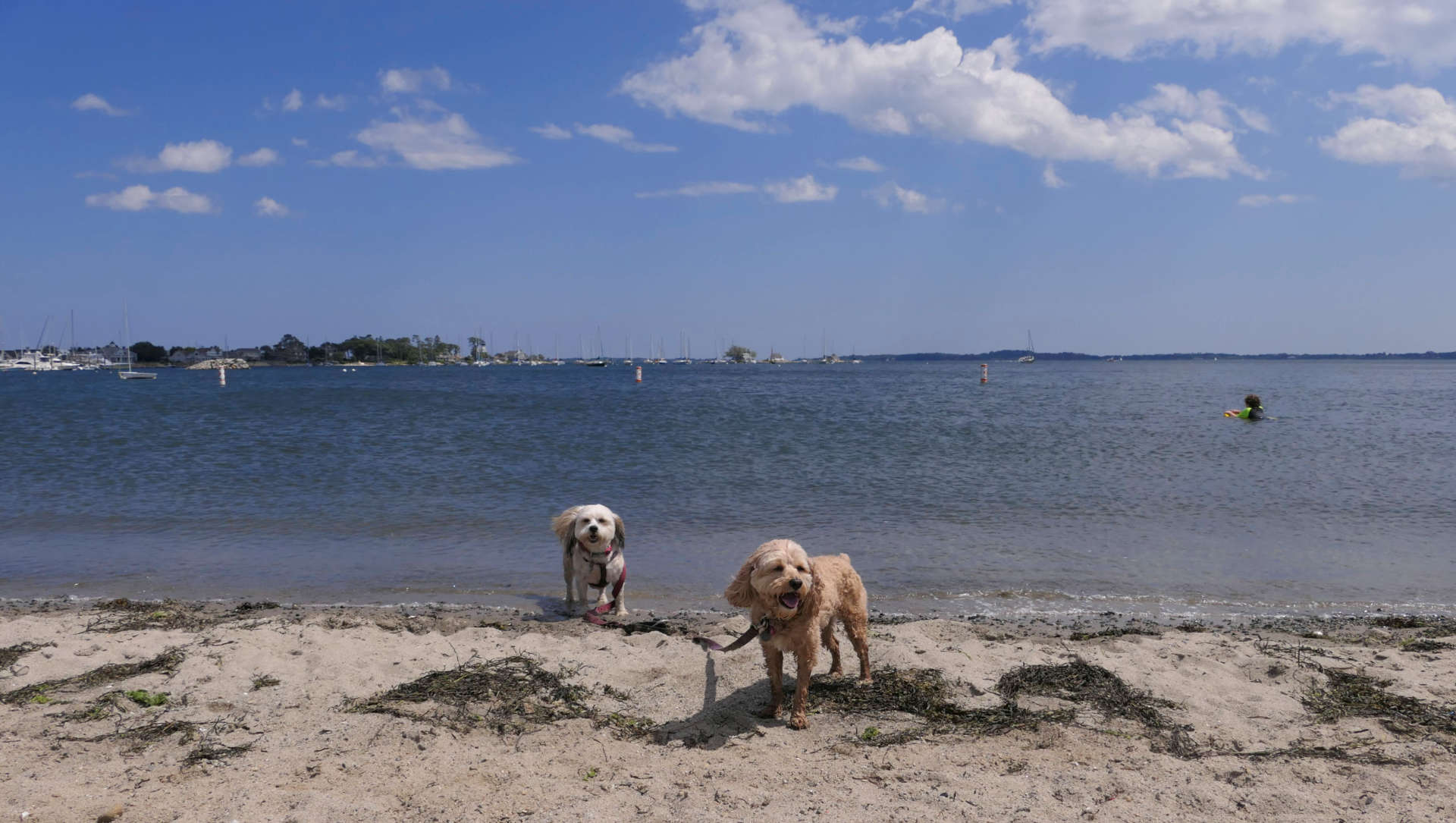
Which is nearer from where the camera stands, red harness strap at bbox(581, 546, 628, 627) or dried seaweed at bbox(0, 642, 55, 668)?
dried seaweed at bbox(0, 642, 55, 668)

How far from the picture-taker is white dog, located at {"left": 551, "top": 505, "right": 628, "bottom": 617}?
7.58 metres

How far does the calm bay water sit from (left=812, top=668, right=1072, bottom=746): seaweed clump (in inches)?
102

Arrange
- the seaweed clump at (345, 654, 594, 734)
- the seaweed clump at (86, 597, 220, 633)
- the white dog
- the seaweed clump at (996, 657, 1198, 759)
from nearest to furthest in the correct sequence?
1. the seaweed clump at (996, 657, 1198, 759)
2. the seaweed clump at (345, 654, 594, 734)
3. the seaweed clump at (86, 597, 220, 633)
4. the white dog

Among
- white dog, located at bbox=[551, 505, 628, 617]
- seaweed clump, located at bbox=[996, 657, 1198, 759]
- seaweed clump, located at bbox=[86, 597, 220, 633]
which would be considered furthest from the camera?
white dog, located at bbox=[551, 505, 628, 617]

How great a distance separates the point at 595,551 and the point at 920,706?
11.3ft

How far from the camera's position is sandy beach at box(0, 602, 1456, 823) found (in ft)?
13.0

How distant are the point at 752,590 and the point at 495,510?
8.60 meters

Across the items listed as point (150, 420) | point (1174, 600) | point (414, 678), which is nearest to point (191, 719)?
point (414, 678)

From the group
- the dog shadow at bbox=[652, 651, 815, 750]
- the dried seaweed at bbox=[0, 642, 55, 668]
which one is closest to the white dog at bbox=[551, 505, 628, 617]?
the dog shadow at bbox=[652, 651, 815, 750]

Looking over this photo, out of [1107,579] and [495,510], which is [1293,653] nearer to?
[1107,579]

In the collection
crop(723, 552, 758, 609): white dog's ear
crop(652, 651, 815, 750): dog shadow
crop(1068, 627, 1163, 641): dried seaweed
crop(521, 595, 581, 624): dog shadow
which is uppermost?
crop(723, 552, 758, 609): white dog's ear

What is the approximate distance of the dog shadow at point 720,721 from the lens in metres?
4.86

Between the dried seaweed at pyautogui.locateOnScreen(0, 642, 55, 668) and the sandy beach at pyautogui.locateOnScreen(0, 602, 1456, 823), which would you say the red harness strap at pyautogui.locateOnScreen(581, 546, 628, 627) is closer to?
the sandy beach at pyautogui.locateOnScreen(0, 602, 1456, 823)

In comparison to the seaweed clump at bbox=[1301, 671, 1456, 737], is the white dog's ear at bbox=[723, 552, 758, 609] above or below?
above
